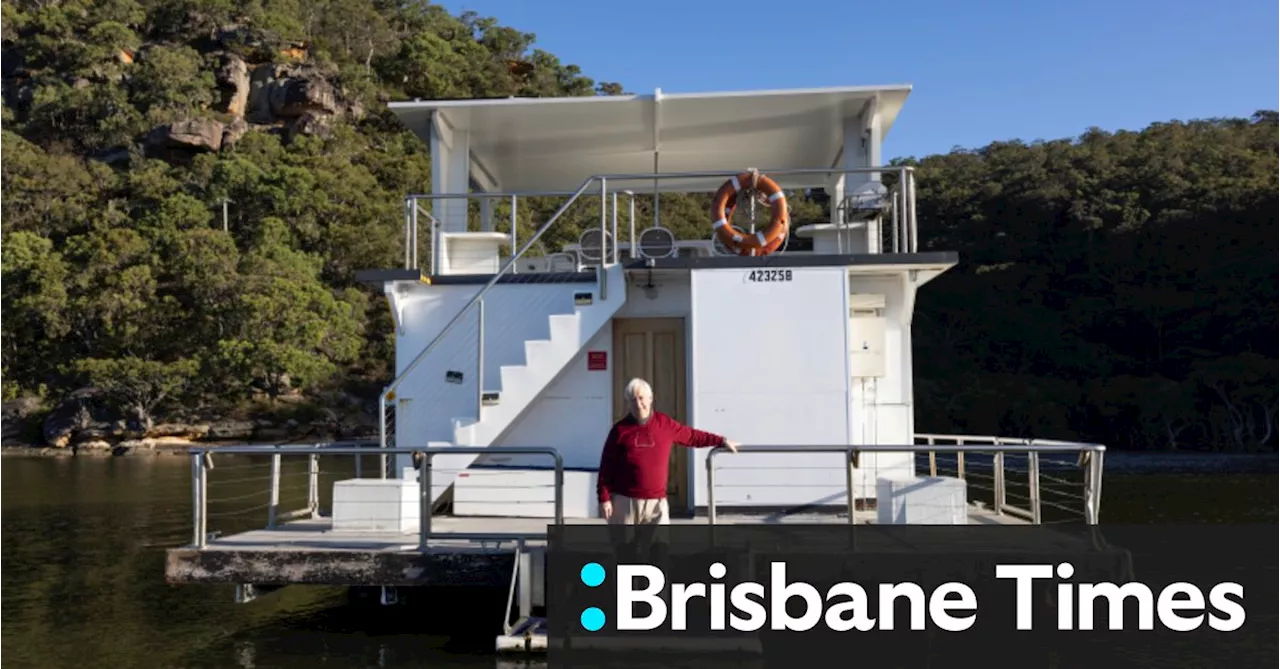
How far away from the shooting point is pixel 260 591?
8523mm

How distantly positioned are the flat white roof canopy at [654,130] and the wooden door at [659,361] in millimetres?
2600

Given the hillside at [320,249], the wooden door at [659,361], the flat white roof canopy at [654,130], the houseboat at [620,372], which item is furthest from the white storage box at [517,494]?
the hillside at [320,249]

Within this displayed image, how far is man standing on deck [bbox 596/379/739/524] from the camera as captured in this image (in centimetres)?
691

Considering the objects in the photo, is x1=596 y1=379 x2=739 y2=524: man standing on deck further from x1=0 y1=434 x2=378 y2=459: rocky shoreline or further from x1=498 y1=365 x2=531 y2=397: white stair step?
x1=0 y1=434 x2=378 y2=459: rocky shoreline

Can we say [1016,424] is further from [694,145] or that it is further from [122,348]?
[694,145]

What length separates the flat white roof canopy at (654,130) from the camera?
11766 millimetres

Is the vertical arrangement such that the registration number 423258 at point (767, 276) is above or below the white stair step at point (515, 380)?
above

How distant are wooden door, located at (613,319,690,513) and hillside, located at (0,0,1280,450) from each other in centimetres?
2978

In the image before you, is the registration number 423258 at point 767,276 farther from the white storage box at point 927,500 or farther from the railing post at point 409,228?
the railing post at point 409,228

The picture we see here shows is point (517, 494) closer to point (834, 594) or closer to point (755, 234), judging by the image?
point (755, 234)

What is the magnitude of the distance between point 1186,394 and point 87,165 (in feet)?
215

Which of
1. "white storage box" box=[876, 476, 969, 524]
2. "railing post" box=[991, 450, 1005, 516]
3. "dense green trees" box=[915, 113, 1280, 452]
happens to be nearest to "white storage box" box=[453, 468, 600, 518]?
"white storage box" box=[876, 476, 969, 524]

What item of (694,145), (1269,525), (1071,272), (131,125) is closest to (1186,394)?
(1071,272)

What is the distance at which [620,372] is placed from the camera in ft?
34.8
